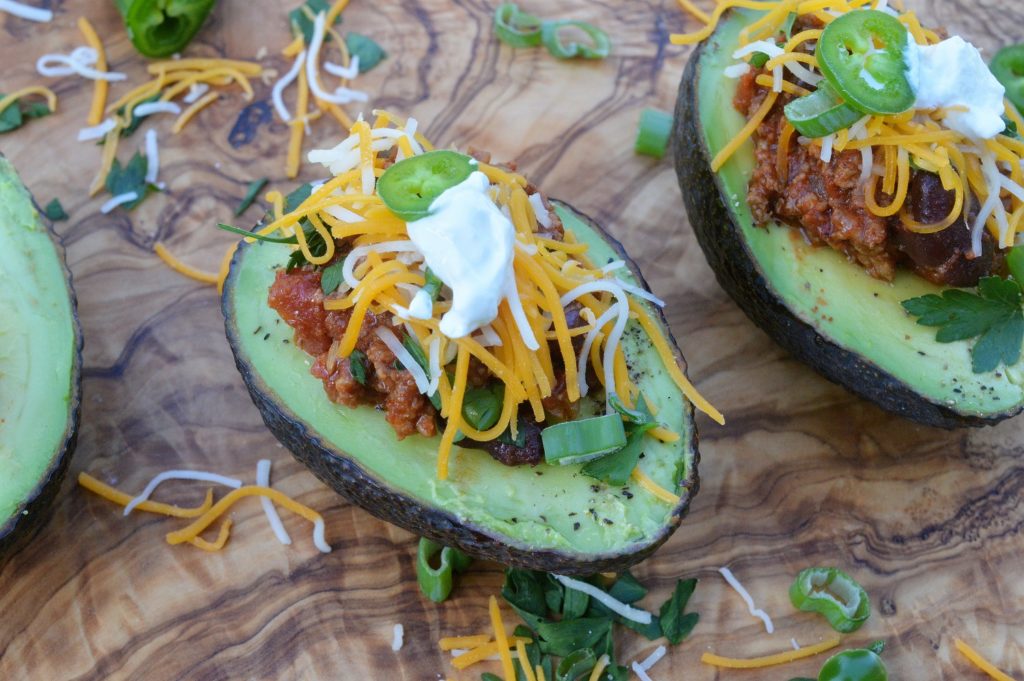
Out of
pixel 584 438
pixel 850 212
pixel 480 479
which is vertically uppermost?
pixel 850 212

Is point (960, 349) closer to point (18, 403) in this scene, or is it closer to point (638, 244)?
point (638, 244)

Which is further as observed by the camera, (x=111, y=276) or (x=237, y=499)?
(x=111, y=276)

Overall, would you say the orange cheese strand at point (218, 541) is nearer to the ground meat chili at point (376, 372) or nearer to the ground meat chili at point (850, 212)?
the ground meat chili at point (376, 372)

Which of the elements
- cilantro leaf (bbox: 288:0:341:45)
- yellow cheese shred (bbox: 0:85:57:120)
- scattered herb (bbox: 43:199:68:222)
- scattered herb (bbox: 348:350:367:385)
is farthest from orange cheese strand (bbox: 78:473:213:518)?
cilantro leaf (bbox: 288:0:341:45)

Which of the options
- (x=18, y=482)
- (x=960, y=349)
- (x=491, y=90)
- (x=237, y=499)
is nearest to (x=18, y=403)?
(x=18, y=482)

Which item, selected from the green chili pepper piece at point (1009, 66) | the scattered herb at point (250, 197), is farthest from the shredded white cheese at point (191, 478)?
the green chili pepper piece at point (1009, 66)

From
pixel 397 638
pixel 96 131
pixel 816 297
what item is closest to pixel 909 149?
pixel 816 297

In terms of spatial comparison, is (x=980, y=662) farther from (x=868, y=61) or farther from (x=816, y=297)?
(x=868, y=61)
